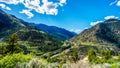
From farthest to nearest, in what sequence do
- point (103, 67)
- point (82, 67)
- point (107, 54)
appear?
point (107, 54) < point (103, 67) < point (82, 67)

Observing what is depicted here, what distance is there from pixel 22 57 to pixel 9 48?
109 ft

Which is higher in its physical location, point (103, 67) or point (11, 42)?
point (11, 42)

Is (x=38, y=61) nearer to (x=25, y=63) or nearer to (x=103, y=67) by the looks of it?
(x=25, y=63)

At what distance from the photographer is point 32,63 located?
2855cm

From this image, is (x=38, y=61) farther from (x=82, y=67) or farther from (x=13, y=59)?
(x=82, y=67)

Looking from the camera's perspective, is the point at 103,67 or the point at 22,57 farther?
the point at 22,57

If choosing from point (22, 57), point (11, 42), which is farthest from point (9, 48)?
point (22, 57)

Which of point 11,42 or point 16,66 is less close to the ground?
point 11,42

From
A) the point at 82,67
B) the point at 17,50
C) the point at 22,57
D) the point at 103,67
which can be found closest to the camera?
the point at 82,67

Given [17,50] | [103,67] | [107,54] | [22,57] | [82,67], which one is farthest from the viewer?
[107,54]

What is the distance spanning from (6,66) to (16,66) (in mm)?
1147

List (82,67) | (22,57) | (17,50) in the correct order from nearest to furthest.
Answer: (82,67), (22,57), (17,50)

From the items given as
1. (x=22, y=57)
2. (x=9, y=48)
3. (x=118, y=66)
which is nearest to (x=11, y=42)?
(x=9, y=48)

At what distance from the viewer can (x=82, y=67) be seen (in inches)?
1017
